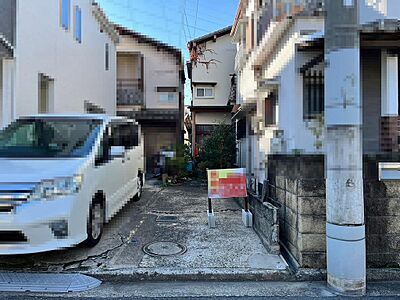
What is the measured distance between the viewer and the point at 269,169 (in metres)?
6.09

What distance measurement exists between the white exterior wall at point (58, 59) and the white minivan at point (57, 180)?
8.95 feet

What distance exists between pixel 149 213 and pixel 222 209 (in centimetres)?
166

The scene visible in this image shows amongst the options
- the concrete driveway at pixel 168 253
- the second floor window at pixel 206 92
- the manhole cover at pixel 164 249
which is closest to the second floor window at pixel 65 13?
the concrete driveway at pixel 168 253

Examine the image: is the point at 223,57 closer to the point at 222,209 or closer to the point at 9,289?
the point at 222,209

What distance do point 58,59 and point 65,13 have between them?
1563mm

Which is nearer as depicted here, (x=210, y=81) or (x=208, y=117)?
(x=210, y=81)

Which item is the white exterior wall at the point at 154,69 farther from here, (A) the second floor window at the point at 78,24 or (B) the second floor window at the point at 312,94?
(B) the second floor window at the point at 312,94

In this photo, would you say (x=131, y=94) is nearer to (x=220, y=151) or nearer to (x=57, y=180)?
(x=220, y=151)

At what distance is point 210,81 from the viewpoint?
18.5m

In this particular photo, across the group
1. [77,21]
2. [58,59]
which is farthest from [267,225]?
[77,21]

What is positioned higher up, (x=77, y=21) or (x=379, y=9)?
(x=77, y=21)

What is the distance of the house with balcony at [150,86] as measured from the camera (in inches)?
698

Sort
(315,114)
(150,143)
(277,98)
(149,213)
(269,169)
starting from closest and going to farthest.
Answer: (269,169) → (315,114) → (149,213) → (277,98) → (150,143)

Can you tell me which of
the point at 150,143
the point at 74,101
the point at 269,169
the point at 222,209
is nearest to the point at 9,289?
the point at 269,169
